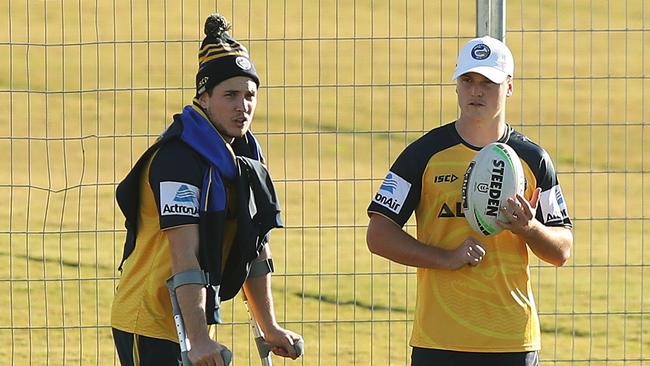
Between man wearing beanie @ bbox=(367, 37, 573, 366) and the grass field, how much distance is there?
2520 millimetres

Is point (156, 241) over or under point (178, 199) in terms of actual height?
under

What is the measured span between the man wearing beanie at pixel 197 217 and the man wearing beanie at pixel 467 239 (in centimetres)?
52

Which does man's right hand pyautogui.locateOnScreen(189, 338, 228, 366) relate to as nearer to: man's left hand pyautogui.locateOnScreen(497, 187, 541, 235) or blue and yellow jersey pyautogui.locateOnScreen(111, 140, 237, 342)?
blue and yellow jersey pyautogui.locateOnScreen(111, 140, 237, 342)

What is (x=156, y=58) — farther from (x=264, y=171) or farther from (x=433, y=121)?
(x=264, y=171)

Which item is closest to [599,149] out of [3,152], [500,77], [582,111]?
[582,111]

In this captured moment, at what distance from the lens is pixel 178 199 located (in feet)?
15.5

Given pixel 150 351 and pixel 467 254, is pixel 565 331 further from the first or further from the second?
pixel 150 351

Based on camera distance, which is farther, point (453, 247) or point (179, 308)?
point (453, 247)

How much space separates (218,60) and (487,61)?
1.01 metres

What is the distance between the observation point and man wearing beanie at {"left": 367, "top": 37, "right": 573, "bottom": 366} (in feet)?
16.7

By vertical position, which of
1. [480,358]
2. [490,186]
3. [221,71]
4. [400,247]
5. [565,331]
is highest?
[221,71]

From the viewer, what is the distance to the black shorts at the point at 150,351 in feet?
16.0

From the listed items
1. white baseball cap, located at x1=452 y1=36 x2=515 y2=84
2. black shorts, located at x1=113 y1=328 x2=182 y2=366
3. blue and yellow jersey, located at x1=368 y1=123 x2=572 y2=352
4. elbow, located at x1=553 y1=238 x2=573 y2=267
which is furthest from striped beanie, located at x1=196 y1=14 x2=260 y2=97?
elbow, located at x1=553 y1=238 x2=573 y2=267

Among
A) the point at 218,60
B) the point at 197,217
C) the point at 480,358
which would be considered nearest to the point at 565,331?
the point at 480,358
